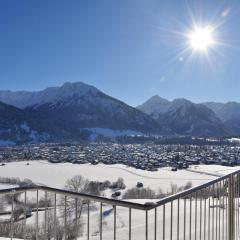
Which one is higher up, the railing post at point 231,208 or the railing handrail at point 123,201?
the railing handrail at point 123,201

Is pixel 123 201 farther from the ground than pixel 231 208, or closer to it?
farther from the ground

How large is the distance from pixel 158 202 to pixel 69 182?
66.4 metres

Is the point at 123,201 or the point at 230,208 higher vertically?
the point at 123,201

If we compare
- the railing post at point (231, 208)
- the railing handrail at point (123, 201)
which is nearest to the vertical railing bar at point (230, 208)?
the railing post at point (231, 208)

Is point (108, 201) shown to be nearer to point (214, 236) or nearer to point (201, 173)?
point (214, 236)

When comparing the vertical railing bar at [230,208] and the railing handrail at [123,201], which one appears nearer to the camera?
the railing handrail at [123,201]

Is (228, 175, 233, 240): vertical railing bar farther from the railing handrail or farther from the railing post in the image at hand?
the railing handrail

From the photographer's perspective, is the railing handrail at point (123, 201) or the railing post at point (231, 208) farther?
the railing post at point (231, 208)

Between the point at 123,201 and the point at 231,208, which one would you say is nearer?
the point at 123,201

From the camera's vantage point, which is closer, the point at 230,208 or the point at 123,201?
the point at 123,201

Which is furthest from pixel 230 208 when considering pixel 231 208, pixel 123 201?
pixel 123 201

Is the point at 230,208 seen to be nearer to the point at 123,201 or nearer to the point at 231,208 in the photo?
the point at 231,208

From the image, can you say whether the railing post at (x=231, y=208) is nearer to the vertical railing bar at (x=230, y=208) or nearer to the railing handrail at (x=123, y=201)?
the vertical railing bar at (x=230, y=208)

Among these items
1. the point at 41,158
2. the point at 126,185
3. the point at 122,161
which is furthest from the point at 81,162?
the point at 126,185
